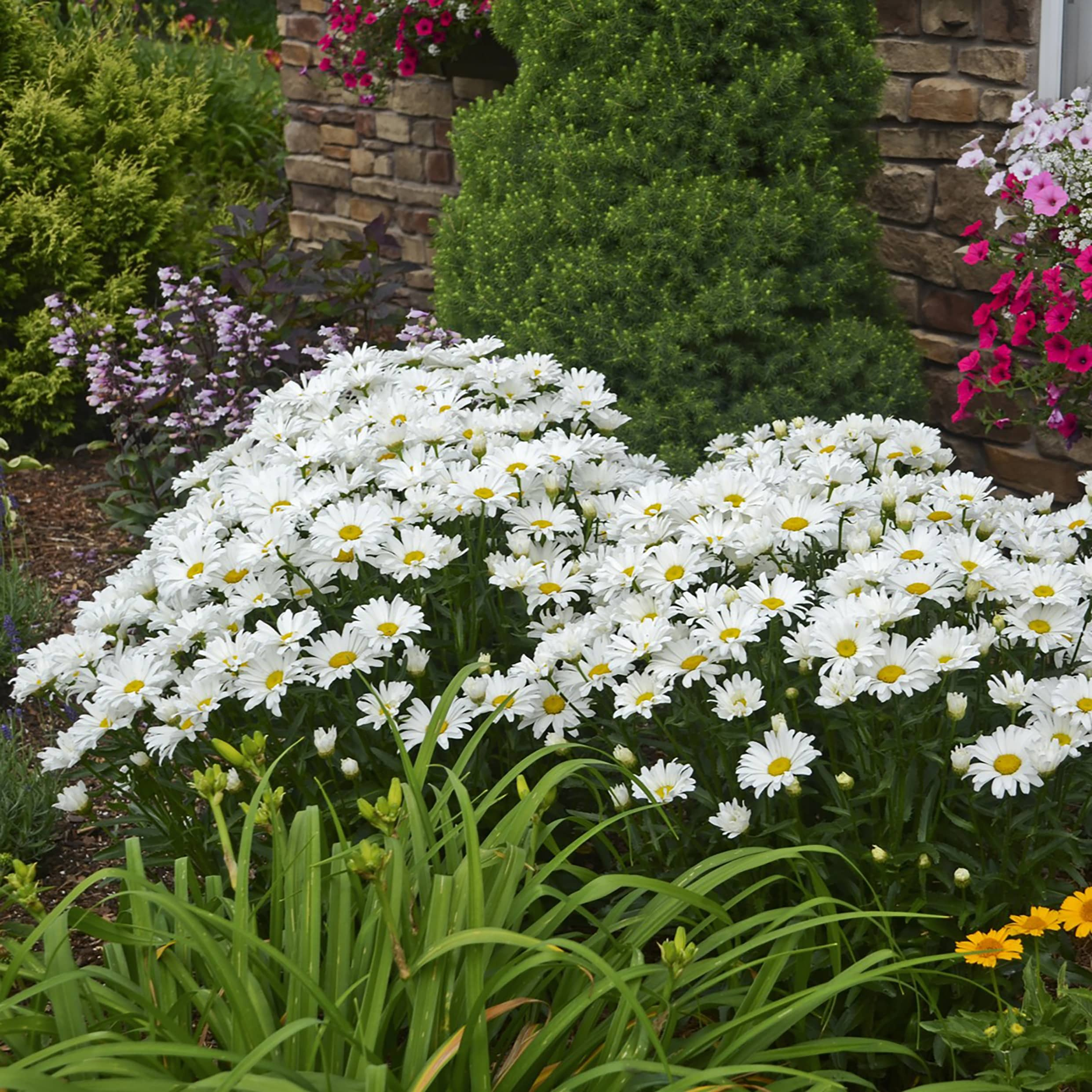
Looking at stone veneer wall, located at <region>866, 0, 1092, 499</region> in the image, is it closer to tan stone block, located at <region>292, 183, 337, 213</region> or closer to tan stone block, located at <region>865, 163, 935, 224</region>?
tan stone block, located at <region>865, 163, 935, 224</region>

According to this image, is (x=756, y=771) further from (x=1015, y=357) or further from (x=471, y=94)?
(x=471, y=94)

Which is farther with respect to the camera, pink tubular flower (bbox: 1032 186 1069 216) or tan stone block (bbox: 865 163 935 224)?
tan stone block (bbox: 865 163 935 224)

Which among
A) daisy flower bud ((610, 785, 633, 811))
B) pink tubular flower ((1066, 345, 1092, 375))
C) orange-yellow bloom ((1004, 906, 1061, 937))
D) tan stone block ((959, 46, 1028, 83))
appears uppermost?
tan stone block ((959, 46, 1028, 83))

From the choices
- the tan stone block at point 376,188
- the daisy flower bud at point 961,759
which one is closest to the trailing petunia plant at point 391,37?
the tan stone block at point 376,188

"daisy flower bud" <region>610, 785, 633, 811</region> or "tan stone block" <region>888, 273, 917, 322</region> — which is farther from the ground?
"tan stone block" <region>888, 273, 917, 322</region>

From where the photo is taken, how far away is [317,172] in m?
6.96

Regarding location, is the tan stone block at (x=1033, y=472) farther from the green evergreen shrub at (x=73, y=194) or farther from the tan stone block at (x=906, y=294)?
the green evergreen shrub at (x=73, y=194)

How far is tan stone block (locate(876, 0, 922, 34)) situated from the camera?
3.89 meters

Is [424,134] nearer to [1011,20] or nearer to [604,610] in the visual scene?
[1011,20]

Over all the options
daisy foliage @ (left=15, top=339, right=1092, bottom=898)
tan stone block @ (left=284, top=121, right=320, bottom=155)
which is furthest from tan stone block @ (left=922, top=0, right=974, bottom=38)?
tan stone block @ (left=284, top=121, right=320, bottom=155)

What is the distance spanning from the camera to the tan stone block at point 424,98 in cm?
593

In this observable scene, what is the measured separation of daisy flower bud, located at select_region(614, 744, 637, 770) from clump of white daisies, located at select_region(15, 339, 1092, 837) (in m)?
0.04

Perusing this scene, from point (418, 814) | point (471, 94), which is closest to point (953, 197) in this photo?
point (471, 94)

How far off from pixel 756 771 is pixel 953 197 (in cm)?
269
